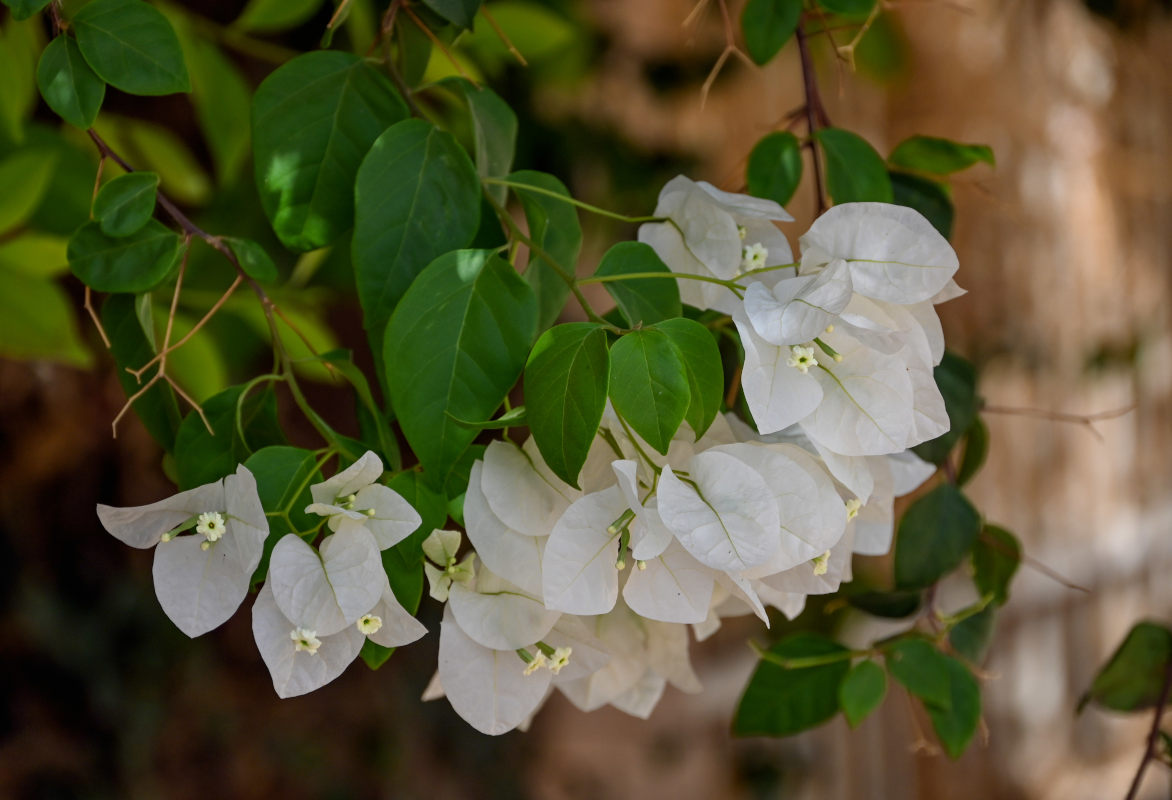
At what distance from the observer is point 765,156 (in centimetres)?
37

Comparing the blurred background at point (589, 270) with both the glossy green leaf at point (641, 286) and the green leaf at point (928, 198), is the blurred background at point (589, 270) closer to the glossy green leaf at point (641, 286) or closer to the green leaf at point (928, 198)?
the green leaf at point (928, 198)

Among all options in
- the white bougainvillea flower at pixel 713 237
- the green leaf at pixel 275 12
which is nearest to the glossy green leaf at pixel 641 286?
the white bougainvillea flower at pixel 713 237

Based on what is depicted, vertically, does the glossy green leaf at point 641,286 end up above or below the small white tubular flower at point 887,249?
below

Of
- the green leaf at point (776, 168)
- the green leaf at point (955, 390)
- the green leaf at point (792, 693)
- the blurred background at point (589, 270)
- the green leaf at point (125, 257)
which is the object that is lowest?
the blurred background at point (589, 270)

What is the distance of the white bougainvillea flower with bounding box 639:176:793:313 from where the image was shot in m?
0.30

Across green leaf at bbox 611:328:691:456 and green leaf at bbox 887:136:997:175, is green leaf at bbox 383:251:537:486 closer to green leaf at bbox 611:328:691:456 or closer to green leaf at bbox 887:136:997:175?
green leaf at bbox 611:328:691:456

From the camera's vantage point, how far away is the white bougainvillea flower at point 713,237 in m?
0.30

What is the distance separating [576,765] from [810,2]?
43.6 inches

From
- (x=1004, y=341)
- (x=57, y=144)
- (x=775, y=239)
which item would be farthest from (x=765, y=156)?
(x=1004, y=341)

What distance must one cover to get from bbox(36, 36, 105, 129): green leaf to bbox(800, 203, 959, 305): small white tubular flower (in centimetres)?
21

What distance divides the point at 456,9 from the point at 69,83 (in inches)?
4.7

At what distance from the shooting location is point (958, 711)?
0.40 m

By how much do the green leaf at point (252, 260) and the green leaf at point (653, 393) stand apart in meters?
0.14

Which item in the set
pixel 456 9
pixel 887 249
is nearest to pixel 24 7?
pixel 456 9
